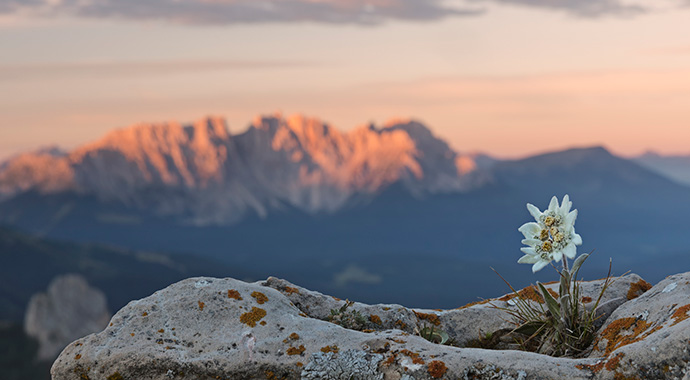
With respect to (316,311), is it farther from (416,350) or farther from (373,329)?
(416,350)

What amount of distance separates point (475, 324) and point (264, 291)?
3760 mm

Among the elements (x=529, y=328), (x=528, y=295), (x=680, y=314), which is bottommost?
(x=529, y=328)

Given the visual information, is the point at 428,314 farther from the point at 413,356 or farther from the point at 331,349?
the point at 331,349

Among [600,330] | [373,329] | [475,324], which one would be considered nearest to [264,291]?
[373,329]

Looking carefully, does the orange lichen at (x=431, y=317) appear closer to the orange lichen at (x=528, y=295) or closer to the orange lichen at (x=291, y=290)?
the orange lichen at (x=528, y=295)

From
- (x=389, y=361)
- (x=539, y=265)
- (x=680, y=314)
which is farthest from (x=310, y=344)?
(x=680, y=314)

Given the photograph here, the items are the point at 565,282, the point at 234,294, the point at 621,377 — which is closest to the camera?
the point at 621,377

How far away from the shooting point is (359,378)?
913 centimetres

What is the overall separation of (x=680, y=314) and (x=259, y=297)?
619cm

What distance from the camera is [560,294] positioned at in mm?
10258

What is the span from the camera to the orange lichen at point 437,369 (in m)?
8.69

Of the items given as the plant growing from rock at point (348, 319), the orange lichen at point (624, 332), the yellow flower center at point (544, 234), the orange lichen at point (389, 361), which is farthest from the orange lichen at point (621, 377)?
the plant growing from rock at point (348, 319)

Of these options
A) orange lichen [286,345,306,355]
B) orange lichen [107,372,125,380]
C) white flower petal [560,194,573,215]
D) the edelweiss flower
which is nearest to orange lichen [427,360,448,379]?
orange lichen [286,345,306,355]

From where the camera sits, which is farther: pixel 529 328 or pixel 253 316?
pixel 529 328
